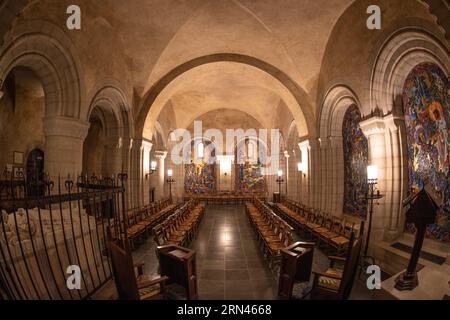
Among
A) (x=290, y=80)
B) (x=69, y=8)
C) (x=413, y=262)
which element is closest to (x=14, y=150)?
(x=69, y=8)

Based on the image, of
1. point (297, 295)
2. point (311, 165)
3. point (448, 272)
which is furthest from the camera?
point (311, 165)

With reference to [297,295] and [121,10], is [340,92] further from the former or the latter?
[121,10]

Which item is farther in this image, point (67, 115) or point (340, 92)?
point (340, 92)

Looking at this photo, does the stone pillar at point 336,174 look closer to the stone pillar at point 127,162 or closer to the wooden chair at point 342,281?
the wooden chair at point 342,281

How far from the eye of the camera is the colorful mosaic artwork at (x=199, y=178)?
730 inches

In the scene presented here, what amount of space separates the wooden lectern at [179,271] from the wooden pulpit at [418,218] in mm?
2890

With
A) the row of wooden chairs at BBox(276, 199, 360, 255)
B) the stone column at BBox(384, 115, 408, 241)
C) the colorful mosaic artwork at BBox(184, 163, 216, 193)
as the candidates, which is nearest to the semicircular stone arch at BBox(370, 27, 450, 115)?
the stone column at BBox(384, 115, 408, 241)

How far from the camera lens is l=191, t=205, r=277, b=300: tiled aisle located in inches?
157

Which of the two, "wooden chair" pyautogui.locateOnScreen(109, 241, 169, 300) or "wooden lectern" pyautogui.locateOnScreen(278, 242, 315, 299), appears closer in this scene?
"wooden chair" pyautogui.locateOnScreen(109, 241, 169, 300)

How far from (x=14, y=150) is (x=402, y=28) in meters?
11.8

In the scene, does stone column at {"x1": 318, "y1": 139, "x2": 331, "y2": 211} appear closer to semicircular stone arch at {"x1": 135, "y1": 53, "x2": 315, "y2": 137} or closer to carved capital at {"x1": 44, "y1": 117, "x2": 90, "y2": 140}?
semicircular stone arch at {"x1": 135, "y1": 53, "x2": 315, "y2": 137}

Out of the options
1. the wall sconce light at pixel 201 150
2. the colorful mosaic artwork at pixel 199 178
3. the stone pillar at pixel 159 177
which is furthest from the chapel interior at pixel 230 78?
the colorful mosaic artwork at pixel 199 178

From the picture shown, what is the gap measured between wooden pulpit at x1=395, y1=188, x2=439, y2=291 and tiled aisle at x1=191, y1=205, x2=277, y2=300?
73.7 inches

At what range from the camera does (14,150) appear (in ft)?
27.6
